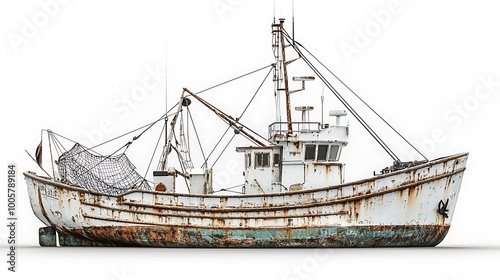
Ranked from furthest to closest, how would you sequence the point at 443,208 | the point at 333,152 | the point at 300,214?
the point at 333,152 < the point at 300,214 < the point at 443,208

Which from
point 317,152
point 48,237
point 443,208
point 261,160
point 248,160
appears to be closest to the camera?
point 443,208

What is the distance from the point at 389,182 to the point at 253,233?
4.63 m

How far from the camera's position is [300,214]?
128 ft

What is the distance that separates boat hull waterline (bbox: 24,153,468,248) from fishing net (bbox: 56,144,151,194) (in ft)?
2.20

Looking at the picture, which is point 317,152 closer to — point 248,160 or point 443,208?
point 248,160

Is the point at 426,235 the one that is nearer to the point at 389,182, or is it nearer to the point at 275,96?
the point at 389,182

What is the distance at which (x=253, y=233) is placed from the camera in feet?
129

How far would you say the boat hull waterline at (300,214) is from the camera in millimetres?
38469

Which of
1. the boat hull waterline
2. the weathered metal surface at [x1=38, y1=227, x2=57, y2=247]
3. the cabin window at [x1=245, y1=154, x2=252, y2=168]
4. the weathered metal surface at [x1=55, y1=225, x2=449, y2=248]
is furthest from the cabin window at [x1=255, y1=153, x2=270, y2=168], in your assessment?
the weathered metal surface at [x1=38, y1=227, x2=57, y2=247]

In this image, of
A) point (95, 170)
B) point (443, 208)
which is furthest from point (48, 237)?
point (443, 208)

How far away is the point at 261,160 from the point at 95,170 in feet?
18.9

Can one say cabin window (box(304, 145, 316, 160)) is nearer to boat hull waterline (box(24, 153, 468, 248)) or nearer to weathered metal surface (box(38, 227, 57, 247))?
boat hull waterline (box(24, 153, 468, 248))

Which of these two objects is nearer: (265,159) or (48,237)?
(265,159)

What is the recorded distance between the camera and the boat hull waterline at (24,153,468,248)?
1515 inches
